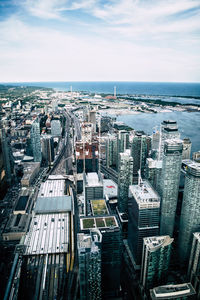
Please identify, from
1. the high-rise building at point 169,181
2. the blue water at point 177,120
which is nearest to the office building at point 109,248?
the high-rise building at point 169,181

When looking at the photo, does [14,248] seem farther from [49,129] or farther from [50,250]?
[49,129]

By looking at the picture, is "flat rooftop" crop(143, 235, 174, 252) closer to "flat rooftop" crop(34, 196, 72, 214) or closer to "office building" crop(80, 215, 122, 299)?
"office building" crop(80, 215, 122, 299)

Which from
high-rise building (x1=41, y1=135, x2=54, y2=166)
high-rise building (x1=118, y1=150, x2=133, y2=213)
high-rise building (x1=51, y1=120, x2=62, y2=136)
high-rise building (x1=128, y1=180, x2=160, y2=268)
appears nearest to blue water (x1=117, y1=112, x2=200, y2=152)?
high-rise building (x1=51, y1=120, x2=62, y2=136)

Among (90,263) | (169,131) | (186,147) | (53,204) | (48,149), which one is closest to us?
(90,263)

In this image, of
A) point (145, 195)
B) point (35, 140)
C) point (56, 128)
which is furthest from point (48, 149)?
point (145, 195)

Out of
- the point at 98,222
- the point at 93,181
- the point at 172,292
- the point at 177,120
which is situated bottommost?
the point at 172,292

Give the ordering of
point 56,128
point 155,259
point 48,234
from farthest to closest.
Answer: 1. point 56,128
2. point 48,234
3. point 155,259

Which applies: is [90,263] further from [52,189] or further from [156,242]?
[52,189]
